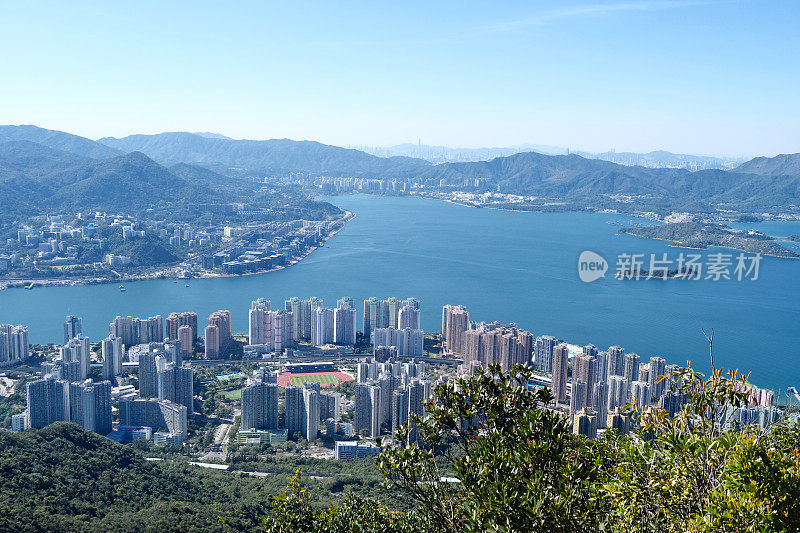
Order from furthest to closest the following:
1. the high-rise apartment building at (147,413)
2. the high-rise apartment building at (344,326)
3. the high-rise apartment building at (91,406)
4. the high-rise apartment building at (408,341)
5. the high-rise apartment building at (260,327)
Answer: the high-rise apartment building at (344,326) → the high-rise apartment building at (260,327) → the high-rise apartment building at (408,341) → the high-rise apartment building at (147,413) → the high-rise apartment building at (91,406)

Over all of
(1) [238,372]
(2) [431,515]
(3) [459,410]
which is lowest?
(1) [238,372]

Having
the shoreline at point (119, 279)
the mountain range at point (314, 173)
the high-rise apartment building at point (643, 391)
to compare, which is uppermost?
the mountain range at point (314, 173)

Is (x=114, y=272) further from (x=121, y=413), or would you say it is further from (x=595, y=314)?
(x=595, y=314)

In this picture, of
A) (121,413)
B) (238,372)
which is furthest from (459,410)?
(238,372)

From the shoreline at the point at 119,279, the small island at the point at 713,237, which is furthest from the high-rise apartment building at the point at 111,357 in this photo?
the small island at the point at 713,237

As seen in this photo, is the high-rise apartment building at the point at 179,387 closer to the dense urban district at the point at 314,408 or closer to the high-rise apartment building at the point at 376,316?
the dense urban district at the point at 314,408

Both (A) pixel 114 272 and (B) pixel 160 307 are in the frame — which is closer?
(B) pixel 160 307

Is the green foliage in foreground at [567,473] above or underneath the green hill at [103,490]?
above
